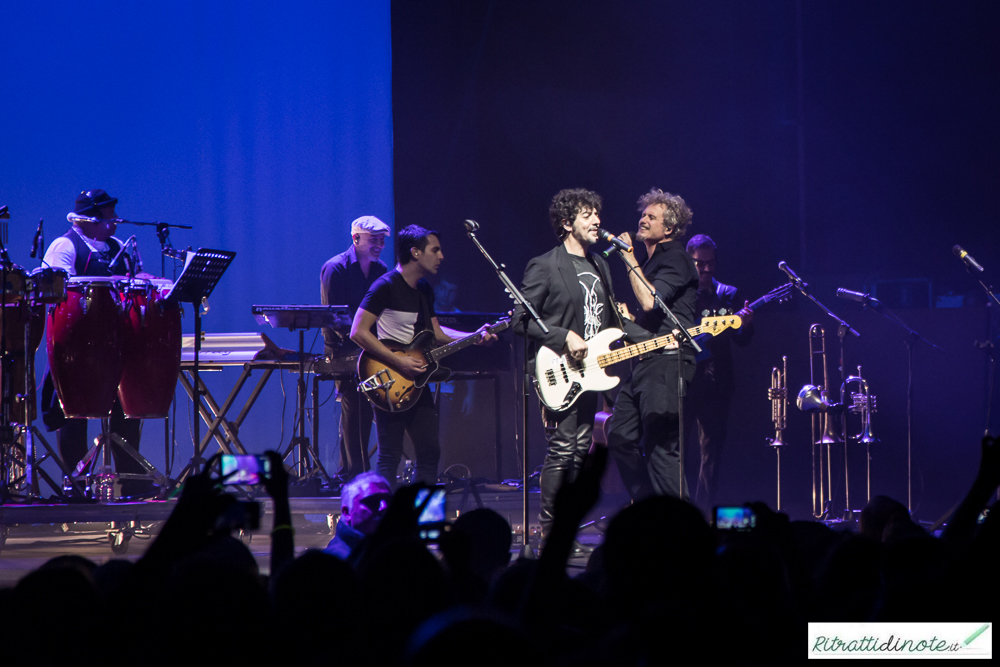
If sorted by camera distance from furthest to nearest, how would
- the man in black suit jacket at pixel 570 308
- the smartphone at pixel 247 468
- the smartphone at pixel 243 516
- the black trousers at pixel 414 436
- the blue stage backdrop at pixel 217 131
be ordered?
the blue stage backdrop at pixel 217 131 < the black trousers at pixel 414 436 < the man in black suit jacket at pixel 570 308 < the smartphone at pixel 247 468 < the smartphone at pixel 243 516

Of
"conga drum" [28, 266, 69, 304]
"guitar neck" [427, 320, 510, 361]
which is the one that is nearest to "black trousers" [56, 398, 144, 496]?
"conga drum" [28, 266, 69, 304]

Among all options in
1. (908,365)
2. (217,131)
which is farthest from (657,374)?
(217,131)

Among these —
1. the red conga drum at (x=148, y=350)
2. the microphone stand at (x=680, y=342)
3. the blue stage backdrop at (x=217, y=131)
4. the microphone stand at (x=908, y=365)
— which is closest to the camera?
the microphone stand at (x=680, y=342)

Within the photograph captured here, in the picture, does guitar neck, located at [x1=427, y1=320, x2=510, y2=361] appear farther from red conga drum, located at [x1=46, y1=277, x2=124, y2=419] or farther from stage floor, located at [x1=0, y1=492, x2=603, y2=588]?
red conga drum, located at [x1=46, y1=277, x2=124, y2=419]

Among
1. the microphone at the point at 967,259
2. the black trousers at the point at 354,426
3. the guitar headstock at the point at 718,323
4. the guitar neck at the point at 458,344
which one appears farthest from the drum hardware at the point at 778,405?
the black trousers at the point at 354,426

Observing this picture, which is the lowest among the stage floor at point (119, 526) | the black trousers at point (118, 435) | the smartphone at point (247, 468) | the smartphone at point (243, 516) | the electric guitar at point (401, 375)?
the stage floor at point (119, 526)

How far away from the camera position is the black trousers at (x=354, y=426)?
7.73m

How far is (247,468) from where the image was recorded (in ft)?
7.55

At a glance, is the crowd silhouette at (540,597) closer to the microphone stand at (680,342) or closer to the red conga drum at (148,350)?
the microphone stand at (680,342)

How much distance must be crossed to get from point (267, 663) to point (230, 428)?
703cm

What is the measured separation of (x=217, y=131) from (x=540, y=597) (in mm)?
8655

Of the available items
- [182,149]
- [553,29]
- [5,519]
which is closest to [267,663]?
[5,519]

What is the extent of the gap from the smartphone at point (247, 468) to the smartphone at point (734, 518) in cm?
109

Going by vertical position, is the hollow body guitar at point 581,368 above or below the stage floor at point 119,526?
above
